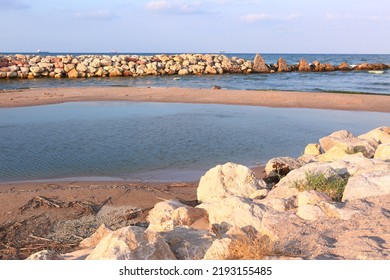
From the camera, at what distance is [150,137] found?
11.7 metres

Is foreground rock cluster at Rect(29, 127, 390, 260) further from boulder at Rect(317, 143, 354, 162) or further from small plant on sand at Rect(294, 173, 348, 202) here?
boulder at Rect(317, 143, 354, 162)

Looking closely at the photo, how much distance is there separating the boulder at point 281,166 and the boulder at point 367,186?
2251 mm

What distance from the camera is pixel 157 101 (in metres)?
19.5

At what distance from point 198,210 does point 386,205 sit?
2.12 metres

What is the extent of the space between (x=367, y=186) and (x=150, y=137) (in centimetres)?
696

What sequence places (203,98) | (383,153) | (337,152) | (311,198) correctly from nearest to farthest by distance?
(311,198)
(383,153)
(337,152)
(203,98)

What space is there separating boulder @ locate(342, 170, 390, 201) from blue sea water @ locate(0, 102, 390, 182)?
134 inches

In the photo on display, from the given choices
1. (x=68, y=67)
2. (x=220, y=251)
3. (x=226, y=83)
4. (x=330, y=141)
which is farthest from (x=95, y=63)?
(x=220, y=251)

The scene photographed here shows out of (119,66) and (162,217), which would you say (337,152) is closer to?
(162,217)

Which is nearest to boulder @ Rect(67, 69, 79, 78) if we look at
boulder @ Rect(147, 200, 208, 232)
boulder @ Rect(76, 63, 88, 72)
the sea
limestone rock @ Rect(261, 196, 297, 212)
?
boulder @ Rect(76, 63, 88, 72)

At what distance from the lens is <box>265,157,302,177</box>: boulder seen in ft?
26.0

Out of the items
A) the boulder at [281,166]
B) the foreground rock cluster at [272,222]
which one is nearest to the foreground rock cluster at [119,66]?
the boulder at [281,166]

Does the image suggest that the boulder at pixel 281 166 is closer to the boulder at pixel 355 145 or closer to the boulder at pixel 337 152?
the boulder at pixel 337 152

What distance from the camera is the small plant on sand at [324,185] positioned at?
569cm
